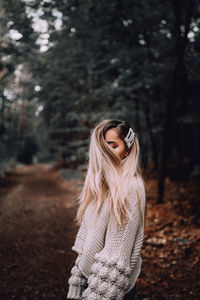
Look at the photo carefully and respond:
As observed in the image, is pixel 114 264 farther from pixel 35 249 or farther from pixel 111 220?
pixel 35 249

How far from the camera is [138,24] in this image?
637cm

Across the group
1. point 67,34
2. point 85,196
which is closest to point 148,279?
point 85,196

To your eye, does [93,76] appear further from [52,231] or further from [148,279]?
[148,279]

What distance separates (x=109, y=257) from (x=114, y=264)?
53mm

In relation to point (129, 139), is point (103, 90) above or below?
above

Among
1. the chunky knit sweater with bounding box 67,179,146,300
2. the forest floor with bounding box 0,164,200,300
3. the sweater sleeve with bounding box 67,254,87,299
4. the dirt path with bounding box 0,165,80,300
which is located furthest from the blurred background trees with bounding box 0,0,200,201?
the sweater sleeve with bounding box 67,254,87,299

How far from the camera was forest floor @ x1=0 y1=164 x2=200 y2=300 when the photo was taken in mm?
3537

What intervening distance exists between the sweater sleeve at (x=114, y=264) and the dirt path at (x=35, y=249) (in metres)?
2.62

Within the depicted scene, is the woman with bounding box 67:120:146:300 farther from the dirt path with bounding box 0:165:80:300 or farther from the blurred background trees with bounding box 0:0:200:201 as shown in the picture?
the blurred background trees with bounding box 0:0:200:201

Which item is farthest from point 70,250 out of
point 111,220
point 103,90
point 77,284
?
point 103,90

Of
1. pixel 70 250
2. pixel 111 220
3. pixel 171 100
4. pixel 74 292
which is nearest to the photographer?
pixel 111 220

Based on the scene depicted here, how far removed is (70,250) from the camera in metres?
4.98

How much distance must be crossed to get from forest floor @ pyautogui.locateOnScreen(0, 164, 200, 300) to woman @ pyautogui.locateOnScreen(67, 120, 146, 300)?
2.36m

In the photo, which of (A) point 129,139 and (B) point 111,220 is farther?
(A) point 129,139
